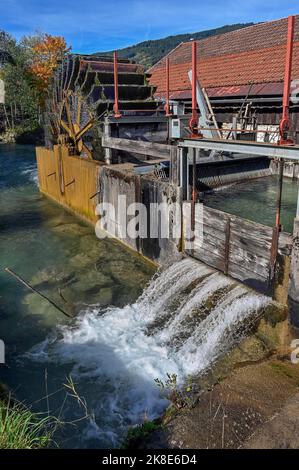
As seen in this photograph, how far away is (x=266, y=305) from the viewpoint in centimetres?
523

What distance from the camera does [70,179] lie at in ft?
36.4

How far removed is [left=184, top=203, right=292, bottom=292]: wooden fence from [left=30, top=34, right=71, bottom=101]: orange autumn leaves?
27.8m

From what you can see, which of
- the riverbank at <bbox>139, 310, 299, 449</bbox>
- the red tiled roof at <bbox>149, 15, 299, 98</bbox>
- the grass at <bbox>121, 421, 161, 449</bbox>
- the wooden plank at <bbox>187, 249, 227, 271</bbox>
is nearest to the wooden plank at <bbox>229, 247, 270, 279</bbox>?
the wooden plank at <bbox>187, 249, 227, 271</bbox>

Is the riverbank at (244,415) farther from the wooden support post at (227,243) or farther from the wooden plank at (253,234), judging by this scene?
the wooden support post at (227,243)

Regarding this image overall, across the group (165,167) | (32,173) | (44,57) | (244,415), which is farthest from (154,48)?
(244,415)

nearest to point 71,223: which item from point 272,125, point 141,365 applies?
point 141,365

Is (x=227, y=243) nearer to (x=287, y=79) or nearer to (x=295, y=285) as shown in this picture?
(x=295, y=285)

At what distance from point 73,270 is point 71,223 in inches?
116

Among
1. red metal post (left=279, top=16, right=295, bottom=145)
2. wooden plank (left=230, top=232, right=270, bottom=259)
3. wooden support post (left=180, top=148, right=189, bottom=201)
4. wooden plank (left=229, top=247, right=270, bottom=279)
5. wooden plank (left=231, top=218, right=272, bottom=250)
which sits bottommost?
wooden plank (left=229, top=247, right=270, bottom=279)

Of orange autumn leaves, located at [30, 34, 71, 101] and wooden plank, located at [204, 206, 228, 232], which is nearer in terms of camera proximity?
wooden plank, located at [204, 206, 228, 232]

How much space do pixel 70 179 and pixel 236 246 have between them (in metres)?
6.60

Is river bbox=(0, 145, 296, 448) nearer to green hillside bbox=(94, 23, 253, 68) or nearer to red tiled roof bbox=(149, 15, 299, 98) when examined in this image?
red tiled roof bbox=(149, 15, 299, 98)

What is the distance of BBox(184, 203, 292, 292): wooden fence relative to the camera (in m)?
5.43
